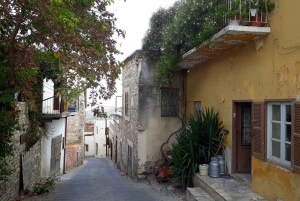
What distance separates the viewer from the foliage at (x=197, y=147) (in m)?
7.72

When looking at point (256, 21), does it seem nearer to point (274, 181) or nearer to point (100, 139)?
point (274, 181)

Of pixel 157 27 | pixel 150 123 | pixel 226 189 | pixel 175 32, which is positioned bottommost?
pixel 226 189

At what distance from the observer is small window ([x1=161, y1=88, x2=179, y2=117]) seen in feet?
34.9

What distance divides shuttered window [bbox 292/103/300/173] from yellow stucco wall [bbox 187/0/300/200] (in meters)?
0.18

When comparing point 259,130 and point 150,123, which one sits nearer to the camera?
point 259,130

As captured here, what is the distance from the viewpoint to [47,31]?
5.18 meters

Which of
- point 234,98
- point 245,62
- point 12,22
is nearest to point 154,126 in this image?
point 234,98


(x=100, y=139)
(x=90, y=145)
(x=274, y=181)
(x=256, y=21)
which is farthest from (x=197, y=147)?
(x=90, y=145)

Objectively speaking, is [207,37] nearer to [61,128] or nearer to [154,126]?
[154,126]

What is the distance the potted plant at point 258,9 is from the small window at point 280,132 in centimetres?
177

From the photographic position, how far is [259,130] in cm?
585

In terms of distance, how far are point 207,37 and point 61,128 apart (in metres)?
10.3

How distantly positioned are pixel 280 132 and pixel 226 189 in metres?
1.84

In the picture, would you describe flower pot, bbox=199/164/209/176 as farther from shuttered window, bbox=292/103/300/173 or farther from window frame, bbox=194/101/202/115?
shuttered window, bbox=292/103/300/173
